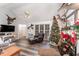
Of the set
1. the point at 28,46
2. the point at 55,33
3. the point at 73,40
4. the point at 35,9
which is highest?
the point at 35,9

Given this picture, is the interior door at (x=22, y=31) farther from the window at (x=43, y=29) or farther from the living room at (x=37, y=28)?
the window at (x=43, y=29)

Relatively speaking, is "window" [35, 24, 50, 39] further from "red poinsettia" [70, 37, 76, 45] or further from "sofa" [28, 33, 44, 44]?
"red poinsettia" [70, 37, 76, 45]

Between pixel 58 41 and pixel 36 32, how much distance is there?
0.38 meters

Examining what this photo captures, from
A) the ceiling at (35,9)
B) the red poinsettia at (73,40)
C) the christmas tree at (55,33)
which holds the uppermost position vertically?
the ceiling at (35,9)

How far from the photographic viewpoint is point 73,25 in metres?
1.97

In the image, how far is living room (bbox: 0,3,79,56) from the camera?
198 centimetres

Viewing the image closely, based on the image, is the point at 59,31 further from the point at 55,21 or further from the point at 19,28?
the point at 19,28

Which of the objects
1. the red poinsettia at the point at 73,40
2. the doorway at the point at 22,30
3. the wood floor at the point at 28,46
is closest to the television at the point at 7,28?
the doorway at the point at 22,30

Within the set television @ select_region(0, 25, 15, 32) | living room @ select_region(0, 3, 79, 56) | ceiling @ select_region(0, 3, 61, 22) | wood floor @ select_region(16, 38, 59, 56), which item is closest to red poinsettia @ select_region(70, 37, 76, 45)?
living room @ select_region(0, 3, 79, 56)

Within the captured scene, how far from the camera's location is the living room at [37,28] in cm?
198

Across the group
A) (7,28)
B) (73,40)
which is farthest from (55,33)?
(7,28)

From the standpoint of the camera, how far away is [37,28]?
202 cm

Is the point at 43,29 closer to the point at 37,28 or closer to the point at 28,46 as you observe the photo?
the point at 37,28

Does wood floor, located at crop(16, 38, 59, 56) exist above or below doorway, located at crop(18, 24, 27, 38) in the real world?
below
